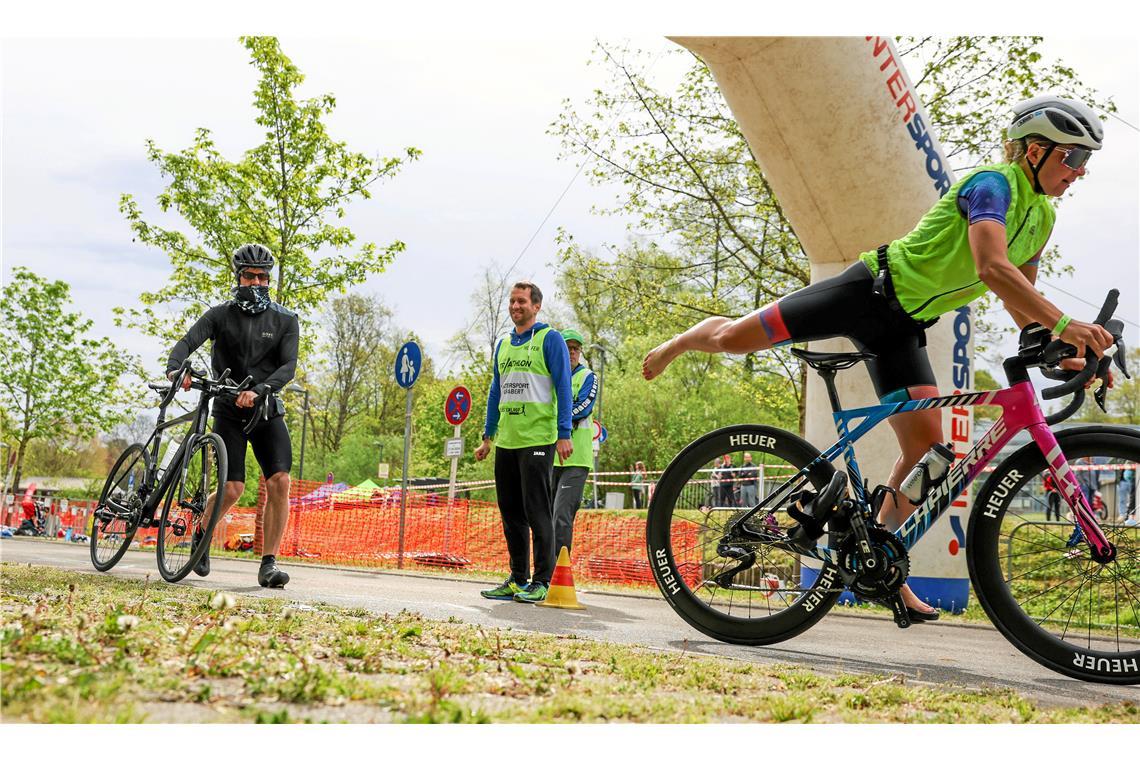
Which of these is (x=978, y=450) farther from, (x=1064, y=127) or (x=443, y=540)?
(x=443, y=540)

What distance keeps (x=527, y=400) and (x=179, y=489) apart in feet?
8.15

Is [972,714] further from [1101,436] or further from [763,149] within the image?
[763,149]

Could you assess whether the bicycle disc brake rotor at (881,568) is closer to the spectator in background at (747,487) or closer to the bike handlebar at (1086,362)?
the spectator in background at (747,487)

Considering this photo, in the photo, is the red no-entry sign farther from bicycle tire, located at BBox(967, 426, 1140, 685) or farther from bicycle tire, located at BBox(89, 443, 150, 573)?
bicycle tire, located at BBox(967, 426, 1140, 685)

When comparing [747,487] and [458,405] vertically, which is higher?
[458,405]

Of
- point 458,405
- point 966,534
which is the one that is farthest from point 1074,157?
point 458,405

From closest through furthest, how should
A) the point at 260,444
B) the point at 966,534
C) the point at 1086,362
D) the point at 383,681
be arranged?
the point at 383,681 < the point at 1086,362 < the point at 966,534 < the point at 260,444

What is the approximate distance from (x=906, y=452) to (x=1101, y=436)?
856 millimetres

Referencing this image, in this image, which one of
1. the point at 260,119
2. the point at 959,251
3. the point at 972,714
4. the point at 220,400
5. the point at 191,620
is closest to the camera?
the point at 972,714

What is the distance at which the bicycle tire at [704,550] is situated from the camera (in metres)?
4.46

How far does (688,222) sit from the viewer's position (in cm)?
2017

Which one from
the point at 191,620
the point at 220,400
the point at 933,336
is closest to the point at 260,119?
the point at 220,400

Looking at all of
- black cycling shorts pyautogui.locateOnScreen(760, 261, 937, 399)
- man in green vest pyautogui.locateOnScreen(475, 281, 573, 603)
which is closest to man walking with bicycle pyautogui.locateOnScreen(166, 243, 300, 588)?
man in green vest pyautogui.locateOnScreen(475, 281, 573, 603)

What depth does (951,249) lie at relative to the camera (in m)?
4.25
